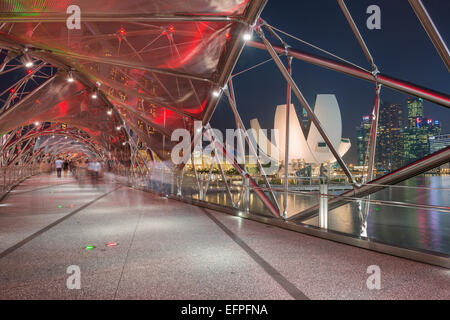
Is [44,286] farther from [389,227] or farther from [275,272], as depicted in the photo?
[389,227]

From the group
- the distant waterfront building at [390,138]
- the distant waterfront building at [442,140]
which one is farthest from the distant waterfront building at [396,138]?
the distant waterfront building at [442,140]

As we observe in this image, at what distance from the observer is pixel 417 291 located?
3.27 meters

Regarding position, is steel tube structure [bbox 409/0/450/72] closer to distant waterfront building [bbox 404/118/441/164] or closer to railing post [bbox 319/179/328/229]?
railing post [bbox 319/179/328/229]

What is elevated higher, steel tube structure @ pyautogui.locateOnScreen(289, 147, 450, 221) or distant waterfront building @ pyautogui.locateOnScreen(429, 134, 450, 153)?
distant waterfront building @ pyautogui.locateOnScreen(429, 134, 450, 153)

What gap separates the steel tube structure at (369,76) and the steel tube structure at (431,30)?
71cm

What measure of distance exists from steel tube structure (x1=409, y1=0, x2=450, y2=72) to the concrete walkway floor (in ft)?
9.09

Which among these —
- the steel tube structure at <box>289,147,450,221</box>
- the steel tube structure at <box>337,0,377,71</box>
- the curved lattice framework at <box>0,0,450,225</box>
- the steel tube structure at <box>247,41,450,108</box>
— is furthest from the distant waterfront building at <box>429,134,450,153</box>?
the steel tube structure at <box>337,0,377,71</box>

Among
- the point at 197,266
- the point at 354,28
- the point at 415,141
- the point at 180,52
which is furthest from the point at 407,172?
the point at 415,141

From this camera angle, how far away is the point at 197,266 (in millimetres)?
4152

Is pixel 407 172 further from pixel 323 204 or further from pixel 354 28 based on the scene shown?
pixel 354 28

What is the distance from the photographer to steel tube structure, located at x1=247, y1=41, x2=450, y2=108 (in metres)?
4.84

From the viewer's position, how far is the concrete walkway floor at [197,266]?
10.7 feet

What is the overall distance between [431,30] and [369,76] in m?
1.72
